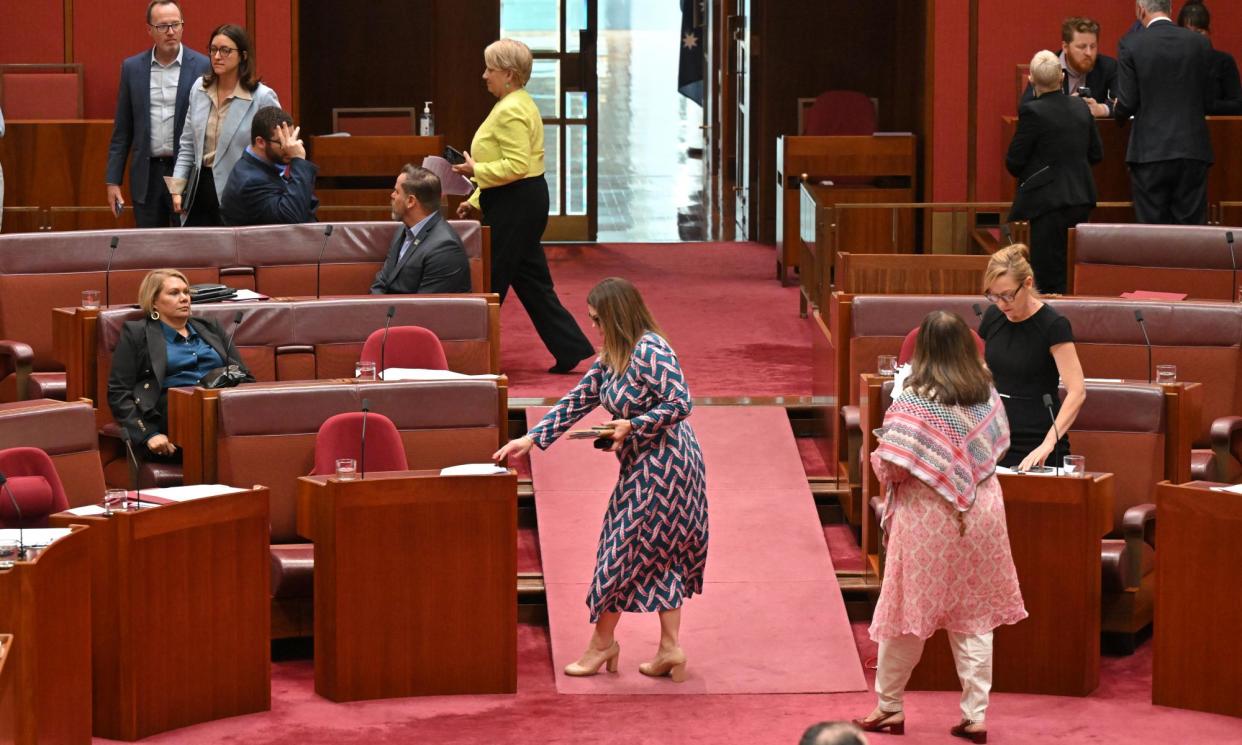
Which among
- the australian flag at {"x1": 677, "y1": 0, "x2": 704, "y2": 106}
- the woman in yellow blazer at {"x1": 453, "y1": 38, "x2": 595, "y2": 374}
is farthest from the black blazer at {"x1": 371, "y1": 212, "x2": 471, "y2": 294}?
the australian flag at {"x1": 677, "y1": 0, "x2": 704, "y2": 106}

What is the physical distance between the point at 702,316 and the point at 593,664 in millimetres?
4201

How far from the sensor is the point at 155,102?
8172 millimetres

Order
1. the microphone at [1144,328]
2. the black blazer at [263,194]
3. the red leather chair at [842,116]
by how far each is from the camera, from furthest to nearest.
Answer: the red leather chair at [842,116] < the black blazer at [263,194] < the microphone at [1144,328]

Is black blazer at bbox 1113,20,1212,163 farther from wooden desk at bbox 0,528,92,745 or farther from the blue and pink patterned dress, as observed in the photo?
wooden desk at bbox 0,528,92,745

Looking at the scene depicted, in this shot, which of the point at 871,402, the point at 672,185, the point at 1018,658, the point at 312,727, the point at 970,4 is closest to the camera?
the point at 312,727

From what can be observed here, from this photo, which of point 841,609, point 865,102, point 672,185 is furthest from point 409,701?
point 672,185

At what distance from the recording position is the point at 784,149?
35.0 feet

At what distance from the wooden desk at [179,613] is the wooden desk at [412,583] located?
0.62ft

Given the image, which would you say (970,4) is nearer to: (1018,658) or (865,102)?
(865,102)

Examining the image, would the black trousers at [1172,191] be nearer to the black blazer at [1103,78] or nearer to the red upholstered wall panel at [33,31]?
the black blazer at [1103,78]

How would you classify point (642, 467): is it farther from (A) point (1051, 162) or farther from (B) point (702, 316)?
(B) point (702, 316)

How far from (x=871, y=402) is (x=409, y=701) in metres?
1.73

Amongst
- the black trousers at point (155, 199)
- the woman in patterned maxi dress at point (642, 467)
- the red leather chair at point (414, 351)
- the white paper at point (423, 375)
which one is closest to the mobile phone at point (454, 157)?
the black trousers at point (155, 199)

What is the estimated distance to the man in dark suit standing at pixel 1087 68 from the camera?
28.7ft
